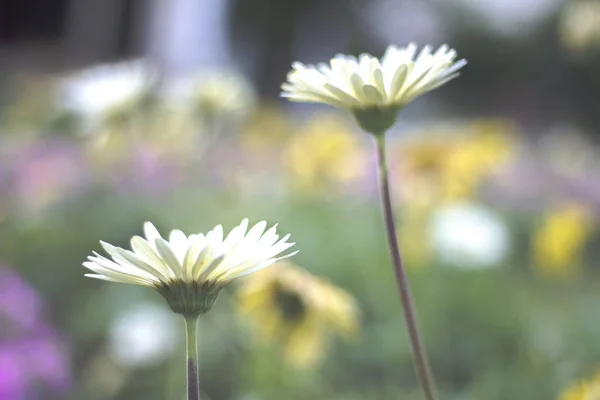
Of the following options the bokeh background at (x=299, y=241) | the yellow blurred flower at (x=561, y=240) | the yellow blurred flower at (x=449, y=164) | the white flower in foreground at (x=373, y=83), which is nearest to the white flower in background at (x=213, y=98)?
the bokeh background at (x=299, y=241)

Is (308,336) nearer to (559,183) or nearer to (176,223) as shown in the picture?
Answer: (176,223)

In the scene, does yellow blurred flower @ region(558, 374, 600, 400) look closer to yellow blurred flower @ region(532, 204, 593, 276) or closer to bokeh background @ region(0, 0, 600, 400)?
bokeh background @ region(0, 0, 600, 400)

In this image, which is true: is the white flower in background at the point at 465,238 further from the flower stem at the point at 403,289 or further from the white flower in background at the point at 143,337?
the flower stem at the point at 403,289

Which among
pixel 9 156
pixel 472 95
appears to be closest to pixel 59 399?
pixel 9 156

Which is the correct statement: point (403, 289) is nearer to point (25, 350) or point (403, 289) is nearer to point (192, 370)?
point (192, 370)

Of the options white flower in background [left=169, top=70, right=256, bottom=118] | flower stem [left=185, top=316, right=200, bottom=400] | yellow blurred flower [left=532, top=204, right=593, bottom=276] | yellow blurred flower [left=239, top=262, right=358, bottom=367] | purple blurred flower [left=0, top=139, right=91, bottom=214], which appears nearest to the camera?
flower stem [left=185, top=316, right=200, bottom=400]

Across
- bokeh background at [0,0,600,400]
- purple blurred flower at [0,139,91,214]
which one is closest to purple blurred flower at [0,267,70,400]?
bokeh background at [0,0,600,400]
